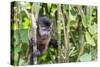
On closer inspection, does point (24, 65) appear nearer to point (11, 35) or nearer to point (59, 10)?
point (11, 35)

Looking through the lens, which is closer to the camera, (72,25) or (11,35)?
(11,35)

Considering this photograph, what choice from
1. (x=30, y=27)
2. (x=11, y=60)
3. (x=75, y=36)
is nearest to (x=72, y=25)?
(x=75, y=36)

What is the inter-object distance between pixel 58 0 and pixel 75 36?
34 centimetres

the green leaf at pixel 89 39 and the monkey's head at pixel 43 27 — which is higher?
the monkey's head at pixel 43 27

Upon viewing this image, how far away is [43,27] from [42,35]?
0.06 meters

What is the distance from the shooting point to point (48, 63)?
1.45 metres

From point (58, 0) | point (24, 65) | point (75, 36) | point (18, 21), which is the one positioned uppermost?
point (58, 0)

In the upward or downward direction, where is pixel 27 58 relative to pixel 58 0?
downward

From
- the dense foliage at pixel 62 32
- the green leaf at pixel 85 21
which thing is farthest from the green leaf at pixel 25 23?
the green leaf at pixel 85 21

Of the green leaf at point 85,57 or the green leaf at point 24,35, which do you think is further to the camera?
the green leaf at point 85,57

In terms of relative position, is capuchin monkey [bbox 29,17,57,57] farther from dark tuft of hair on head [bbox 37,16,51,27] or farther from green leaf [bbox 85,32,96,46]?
green leaf [bbox 85,32,96,46]

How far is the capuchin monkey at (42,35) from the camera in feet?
4.67

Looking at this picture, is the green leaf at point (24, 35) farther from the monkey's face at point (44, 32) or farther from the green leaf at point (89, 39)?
the green leaf at point (89, 39)

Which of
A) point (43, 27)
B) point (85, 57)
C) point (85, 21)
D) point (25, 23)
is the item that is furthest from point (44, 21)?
point (85, 57)
